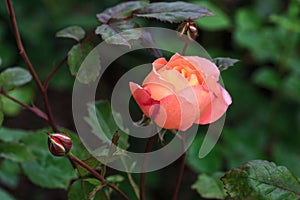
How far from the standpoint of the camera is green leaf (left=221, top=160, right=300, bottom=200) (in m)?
0.52

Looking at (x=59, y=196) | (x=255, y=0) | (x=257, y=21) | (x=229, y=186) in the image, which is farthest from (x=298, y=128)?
(x=229, y=186)

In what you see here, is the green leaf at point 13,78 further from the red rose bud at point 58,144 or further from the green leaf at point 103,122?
the red rose bud at point 58,144

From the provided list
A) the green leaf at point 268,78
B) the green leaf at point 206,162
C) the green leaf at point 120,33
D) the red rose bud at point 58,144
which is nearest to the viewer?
the red rose bud at point 58,144

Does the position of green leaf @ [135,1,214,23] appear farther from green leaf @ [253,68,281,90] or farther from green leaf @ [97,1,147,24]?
green leaf @ [253,68,281,90]

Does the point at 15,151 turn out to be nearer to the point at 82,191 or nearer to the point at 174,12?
the point at 82,191

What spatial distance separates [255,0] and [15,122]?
93cm

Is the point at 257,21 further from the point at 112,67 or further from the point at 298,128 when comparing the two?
the point at 112,67

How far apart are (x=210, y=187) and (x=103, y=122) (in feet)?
0.57

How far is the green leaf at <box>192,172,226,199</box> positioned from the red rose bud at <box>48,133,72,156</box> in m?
0.28

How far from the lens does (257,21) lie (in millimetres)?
1356

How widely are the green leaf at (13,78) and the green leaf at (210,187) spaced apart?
0.92 ft

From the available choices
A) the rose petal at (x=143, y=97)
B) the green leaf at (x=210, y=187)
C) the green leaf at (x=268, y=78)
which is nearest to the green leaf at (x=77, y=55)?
the rose petal at (x=143, y=97)

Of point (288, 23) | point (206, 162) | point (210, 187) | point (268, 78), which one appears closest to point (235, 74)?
point (268, 78)

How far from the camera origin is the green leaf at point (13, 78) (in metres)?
0.74
